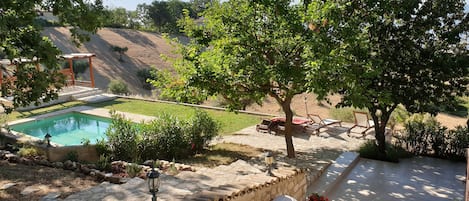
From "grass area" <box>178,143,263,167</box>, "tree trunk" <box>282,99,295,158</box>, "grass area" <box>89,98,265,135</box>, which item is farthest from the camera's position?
"grass area" <box>89,98,265,135</box>

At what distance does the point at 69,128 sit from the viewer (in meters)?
16.7

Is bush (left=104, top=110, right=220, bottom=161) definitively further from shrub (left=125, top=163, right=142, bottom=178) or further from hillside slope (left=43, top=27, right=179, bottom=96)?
hillside slope (left=43, top=27, right=179, bottom=96)

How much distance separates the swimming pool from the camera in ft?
50.2

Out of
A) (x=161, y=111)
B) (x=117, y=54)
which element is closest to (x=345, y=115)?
(x=161, y=111)

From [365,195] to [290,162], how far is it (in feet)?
7.38

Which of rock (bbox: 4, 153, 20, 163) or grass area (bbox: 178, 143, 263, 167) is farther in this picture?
grass area (bbox: 178, 143, 263, 167)

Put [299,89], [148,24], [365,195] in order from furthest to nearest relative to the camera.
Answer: [148,24]
[299,89]
[365,195]

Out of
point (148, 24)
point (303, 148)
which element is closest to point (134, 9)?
point (148, 24)

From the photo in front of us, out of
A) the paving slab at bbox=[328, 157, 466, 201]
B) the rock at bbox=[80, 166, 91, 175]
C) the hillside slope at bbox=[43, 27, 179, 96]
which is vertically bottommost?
the paving slab at bbox=[328, 157, 466, 201]

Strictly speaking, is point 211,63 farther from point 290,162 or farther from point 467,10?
point 467,10

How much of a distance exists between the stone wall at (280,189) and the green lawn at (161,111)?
657 centimetres

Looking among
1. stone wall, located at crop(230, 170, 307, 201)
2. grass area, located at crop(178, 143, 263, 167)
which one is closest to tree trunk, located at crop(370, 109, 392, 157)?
grass area, located at crop(178, 143, 263, 167)

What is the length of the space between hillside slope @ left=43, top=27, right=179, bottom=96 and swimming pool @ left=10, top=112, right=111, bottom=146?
1493 cm

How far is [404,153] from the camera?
11.1 meters
